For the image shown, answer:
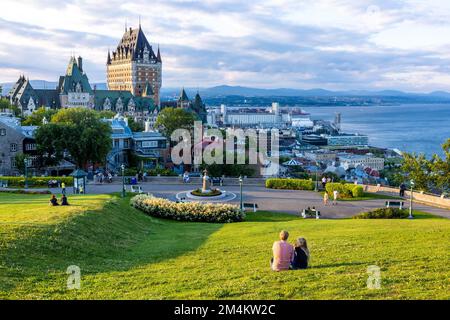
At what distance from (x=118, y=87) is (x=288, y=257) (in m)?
166

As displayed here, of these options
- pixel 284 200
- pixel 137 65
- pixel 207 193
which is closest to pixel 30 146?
pixel 207 193

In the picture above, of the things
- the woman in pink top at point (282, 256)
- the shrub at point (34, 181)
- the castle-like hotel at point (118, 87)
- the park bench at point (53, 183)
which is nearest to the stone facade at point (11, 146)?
the shrub at point (34, 181)

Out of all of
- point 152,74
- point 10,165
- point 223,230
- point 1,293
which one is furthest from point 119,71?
point 1,293

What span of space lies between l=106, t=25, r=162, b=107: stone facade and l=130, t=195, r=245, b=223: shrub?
427 feet

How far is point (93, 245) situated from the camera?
16.9 m

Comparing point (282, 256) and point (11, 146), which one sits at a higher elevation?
point (11, 146)

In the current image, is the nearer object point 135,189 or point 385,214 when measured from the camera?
point 385,214

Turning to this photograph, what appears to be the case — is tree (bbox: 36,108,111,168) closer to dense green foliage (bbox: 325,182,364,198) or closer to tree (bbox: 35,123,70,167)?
tree (bbox: 35,123,70,167)

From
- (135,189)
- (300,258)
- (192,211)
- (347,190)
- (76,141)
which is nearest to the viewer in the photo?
(300,258)

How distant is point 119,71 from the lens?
168 meters

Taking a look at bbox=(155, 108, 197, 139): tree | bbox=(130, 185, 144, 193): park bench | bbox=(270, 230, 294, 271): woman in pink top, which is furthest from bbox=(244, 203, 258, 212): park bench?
bbox=(155, 108, 197, 139): tree

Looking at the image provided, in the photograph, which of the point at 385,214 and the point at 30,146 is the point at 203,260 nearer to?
the point at 385,214
